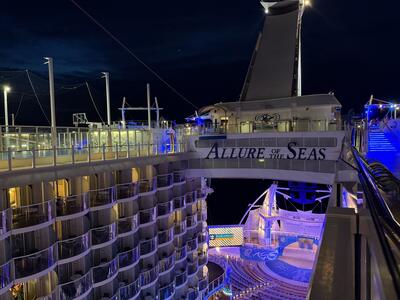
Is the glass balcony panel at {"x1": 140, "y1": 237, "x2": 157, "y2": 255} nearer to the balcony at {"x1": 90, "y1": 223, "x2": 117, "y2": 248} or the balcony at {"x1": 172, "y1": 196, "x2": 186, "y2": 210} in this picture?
the balcony at {"x1": 90, "y1": 223, "x2": 117, "y2": 248}

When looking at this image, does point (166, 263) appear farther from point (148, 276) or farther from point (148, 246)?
point (148, 246)

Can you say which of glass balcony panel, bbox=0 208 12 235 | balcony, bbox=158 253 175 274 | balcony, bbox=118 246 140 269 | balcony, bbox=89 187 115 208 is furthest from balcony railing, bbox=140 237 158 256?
glass balcony panel, bbox=0 208 12 235

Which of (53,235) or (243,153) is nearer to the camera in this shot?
(53,235)

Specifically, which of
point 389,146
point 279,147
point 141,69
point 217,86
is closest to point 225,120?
point 279,147

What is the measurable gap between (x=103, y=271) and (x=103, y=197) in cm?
260

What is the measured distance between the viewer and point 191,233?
19.3 metres

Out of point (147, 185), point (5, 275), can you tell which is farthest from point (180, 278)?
point (5, 275)

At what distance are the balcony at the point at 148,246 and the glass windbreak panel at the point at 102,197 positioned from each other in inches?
123

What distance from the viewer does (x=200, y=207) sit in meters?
20.5

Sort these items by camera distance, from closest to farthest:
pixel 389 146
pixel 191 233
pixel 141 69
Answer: pixel 389 146, pixel 191 233, pixel 141 69

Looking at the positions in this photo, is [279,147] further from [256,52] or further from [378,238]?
[378,238]

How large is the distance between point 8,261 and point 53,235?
5.86 ft

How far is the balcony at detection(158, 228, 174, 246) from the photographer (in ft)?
54.5

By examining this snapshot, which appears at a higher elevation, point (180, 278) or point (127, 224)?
point (127, 224)
